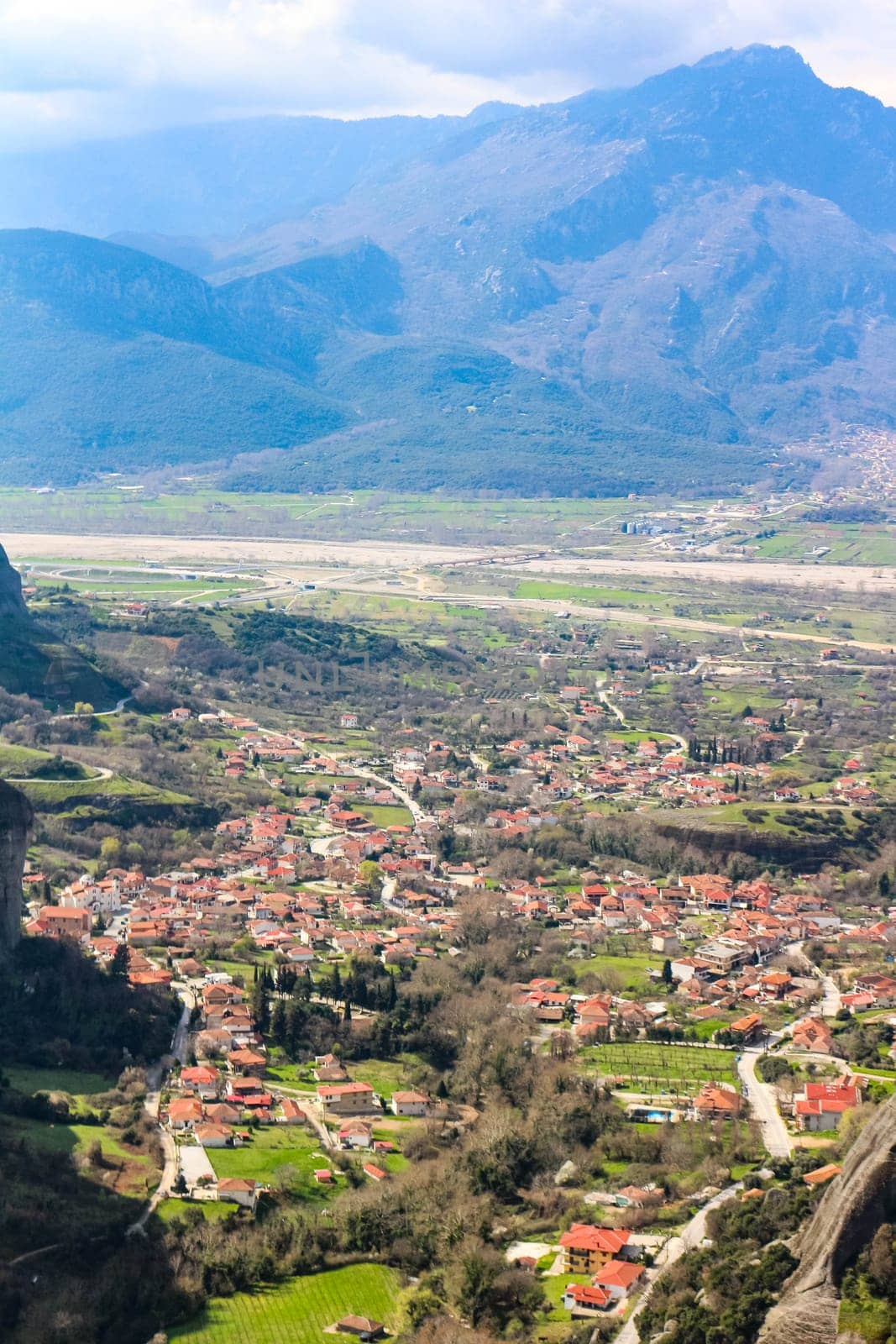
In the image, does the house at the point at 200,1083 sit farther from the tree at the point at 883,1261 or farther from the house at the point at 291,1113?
the tree at the point at 883,1261

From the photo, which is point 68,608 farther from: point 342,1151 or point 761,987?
point 342,1151

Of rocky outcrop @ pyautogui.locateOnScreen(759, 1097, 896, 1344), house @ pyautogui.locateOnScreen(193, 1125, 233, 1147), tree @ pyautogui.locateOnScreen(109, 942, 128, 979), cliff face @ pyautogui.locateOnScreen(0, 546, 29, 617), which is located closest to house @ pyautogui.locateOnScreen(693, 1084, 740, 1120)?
house @ pyautogui.locateOnScreen(193, 1125, 233, 1147)

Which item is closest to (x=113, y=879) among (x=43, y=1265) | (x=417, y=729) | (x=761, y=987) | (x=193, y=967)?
(x=193, y=967)

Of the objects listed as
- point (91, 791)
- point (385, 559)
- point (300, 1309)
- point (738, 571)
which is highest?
point (385, 559)

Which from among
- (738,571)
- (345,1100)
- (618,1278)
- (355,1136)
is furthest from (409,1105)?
(738,571)

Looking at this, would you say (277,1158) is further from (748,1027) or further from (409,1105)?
(748,1027)

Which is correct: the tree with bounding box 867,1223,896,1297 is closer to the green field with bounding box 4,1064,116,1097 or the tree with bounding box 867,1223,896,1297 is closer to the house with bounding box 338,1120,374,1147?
the house with bounding box 338,1120,374,1147

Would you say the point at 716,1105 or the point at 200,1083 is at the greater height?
the point at 200,1083
